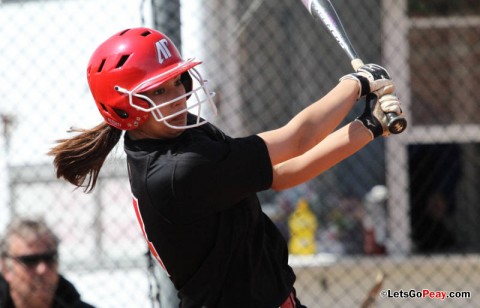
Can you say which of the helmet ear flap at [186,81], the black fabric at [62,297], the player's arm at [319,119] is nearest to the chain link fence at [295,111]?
the black fabric at [62,297]

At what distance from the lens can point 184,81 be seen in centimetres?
248

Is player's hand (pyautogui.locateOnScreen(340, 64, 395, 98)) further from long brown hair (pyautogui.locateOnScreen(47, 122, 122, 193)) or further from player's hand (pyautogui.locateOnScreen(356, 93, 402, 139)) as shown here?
long brown hair (pyautogui.locateOnScreen(47, 122, 122, 193))

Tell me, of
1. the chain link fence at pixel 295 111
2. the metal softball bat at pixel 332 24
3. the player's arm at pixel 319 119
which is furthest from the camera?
the chain link fence at pixel 295 111

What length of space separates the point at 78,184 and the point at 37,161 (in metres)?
2.36

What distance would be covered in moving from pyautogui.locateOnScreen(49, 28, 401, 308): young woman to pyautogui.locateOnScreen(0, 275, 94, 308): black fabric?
1.31 m

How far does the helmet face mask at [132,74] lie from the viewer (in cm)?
234

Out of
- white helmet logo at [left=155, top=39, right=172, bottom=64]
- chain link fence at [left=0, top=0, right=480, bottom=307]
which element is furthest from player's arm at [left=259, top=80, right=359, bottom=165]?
chain link fence at [left=0, top=0, right=480, bottom=307]

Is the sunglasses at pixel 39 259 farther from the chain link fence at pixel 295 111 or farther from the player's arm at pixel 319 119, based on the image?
the player's arm at pixel 319 119

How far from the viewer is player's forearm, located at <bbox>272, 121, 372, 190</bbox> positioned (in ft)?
7.89

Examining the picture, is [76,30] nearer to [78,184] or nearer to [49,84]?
[49,84]

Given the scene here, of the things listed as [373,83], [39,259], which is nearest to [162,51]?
[373,83]

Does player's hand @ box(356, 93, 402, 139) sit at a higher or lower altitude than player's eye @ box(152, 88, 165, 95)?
lower

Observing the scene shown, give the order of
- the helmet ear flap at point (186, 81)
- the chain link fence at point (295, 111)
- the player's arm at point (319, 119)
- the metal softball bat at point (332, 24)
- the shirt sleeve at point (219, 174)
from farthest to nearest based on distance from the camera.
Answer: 1. the chain link fence at point (295, 111)
2. the metal softball bat at point (332, 24)
3. the helmet ear flap at point (186, 81)
4. the player's arm at point (319, 119)
5. the shirt sleeve at point (219, 174)

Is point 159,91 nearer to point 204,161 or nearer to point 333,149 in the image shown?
point 204,161
